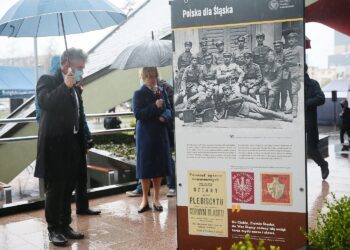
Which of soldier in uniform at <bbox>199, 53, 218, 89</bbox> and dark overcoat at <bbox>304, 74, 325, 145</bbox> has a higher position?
soldier in uniform at <bbox>199, 53, 218, 89</bbox>

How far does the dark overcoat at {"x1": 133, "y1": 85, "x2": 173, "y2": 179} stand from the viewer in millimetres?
5129

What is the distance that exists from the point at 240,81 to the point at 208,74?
22 centimetres

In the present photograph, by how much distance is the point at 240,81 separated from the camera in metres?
2.97

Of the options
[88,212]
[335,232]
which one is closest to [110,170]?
[88,212]

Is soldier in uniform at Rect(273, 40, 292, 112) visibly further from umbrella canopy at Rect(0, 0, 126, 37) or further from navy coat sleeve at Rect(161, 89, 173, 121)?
navy coat sleeve at Rect(161, 89, 173, 121)

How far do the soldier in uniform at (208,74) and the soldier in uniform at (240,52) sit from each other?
16 centimetres

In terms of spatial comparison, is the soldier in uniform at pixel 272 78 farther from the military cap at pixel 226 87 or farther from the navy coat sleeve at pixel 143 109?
the navy coat sleeve at pixel 143 109

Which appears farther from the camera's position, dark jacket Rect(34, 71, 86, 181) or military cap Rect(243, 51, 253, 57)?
dark jacket Rect(34, 71, 86, 181)

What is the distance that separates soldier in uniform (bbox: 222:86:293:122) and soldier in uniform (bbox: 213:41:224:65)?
178 millimetres

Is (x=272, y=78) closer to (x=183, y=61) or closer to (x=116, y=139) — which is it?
(x=183, y=61)

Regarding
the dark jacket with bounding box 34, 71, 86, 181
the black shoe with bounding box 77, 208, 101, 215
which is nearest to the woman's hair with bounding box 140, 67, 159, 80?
the dark jacket with bounding box 34, 71, 86, 181

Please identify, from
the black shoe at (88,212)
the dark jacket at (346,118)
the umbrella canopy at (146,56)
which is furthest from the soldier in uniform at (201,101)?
the dark jacket at (346,118)

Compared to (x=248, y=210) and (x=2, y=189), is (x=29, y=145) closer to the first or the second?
(x=2, y=189)

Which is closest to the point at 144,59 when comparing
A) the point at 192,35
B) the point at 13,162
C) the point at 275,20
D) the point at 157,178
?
the point at 157,178
